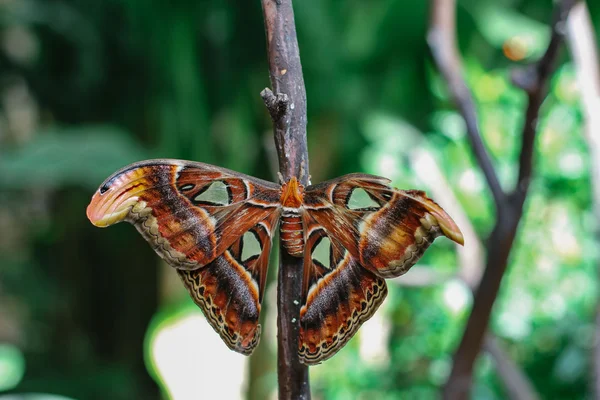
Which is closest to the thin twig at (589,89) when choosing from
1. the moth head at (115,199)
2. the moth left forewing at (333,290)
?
the moth left forewing at (333,290)

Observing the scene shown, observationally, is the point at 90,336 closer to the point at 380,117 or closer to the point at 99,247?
the point at 99,247

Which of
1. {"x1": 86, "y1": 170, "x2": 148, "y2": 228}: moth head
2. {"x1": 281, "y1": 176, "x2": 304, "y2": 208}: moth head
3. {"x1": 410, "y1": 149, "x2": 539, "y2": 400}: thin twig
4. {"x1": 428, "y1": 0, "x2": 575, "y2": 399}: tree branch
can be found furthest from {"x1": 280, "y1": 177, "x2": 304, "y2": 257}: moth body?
{"x1": 410, "y1": 149, "x2": 539, "y2": 400}: thin twig

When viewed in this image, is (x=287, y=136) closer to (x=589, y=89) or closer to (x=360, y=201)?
(x=360, y=201)

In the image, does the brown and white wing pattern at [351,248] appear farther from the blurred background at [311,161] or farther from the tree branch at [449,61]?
the blurred background at [311,161]

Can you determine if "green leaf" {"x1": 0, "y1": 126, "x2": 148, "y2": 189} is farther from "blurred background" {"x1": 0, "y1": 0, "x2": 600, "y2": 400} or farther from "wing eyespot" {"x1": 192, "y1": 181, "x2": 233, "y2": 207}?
"wing eyespot" {"x1": 192, "y1": 181, "x2": 233, "y2": 207}

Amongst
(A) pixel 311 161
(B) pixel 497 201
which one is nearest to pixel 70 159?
(A) pixel 311 161
